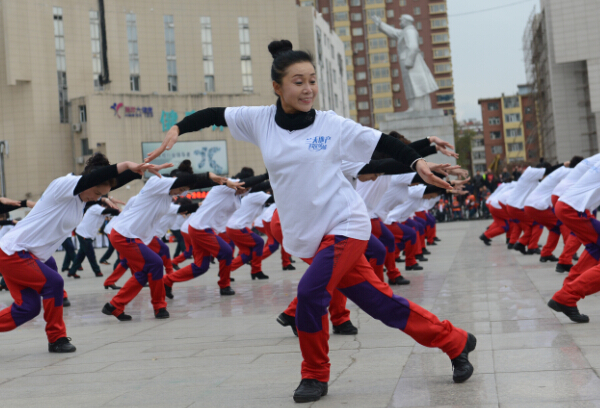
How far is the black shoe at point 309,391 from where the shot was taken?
4.12 m

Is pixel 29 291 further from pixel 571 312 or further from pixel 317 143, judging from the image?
pixel 571 312

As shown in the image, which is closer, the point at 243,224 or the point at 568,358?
the point at 568,358

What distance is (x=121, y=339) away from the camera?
712cm

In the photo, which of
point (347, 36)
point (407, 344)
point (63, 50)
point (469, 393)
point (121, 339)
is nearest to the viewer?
point (469, 393)

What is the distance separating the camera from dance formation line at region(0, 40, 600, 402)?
4234mm

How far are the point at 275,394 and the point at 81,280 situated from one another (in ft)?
41.0

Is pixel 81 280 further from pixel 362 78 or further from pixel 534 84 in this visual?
pixel 362 78

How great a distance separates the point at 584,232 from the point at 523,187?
6.62m

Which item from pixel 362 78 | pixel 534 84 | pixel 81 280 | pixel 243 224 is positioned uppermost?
pixel 362 78

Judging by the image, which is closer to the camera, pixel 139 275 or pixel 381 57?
pixel 139 275

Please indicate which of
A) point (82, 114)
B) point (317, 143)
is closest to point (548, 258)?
point (317, 143)

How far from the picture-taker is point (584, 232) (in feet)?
25.5

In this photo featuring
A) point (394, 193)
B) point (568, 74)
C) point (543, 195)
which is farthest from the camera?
point (568, 74)

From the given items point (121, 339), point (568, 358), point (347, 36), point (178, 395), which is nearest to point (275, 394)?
point (178, 395)
